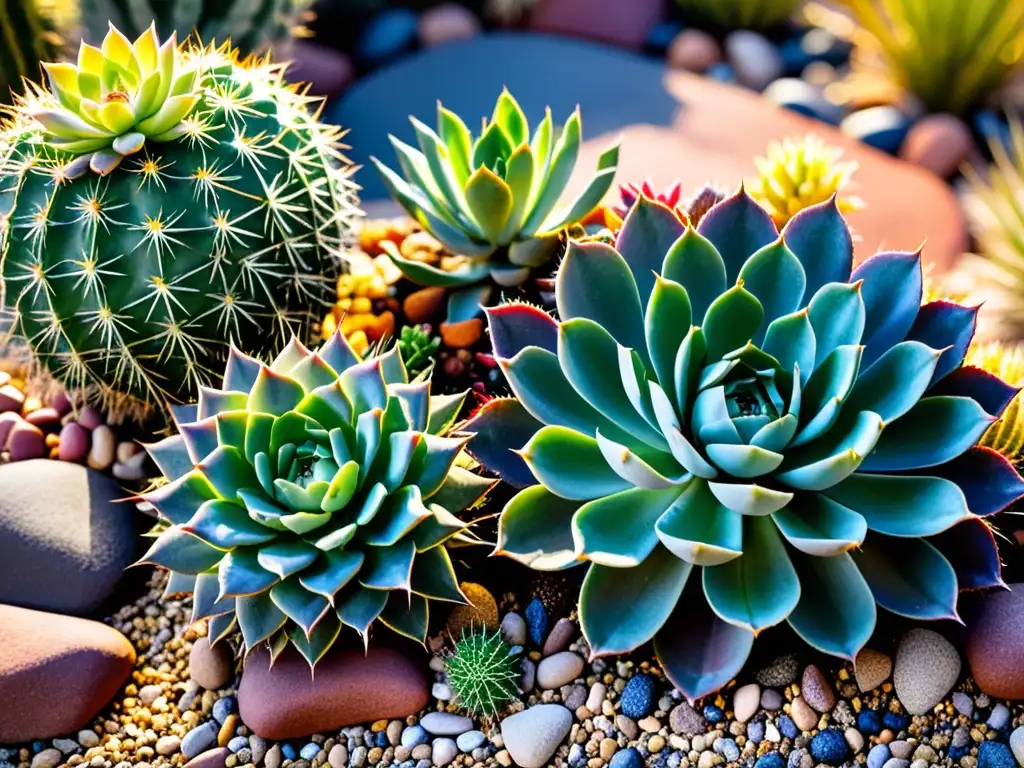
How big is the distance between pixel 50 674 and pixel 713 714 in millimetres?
1452

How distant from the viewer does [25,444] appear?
9.26 feet

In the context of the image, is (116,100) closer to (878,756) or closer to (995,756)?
(878,756)

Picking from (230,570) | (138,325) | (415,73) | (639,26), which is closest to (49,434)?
(138,325)

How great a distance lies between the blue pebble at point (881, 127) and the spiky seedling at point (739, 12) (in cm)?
88

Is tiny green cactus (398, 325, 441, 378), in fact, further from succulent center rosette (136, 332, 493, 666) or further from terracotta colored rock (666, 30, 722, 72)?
terracotta colored rock (666, 30, 722, 72)

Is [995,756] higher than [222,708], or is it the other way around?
[995,756]

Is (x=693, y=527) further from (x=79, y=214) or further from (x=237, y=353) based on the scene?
(x=79, y=214)

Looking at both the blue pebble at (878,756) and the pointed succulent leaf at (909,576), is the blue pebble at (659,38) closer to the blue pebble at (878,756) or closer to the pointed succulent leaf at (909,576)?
the pointed succulent leaf at (909,576)

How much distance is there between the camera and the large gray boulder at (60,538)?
248cm

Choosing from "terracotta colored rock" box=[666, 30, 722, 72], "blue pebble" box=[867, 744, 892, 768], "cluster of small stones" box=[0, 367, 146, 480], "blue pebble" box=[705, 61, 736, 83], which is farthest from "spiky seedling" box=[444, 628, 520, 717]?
"terracotta colored rock" box=[666, 30, 722, 72]

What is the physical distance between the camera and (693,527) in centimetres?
192

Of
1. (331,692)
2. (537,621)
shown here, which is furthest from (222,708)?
(537,621)

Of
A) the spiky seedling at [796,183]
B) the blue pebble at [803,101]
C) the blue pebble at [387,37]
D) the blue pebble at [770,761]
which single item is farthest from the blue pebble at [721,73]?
the blue pebble at [770,761]

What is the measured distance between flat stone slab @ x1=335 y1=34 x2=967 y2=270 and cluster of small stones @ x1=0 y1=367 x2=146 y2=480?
4.44ft
